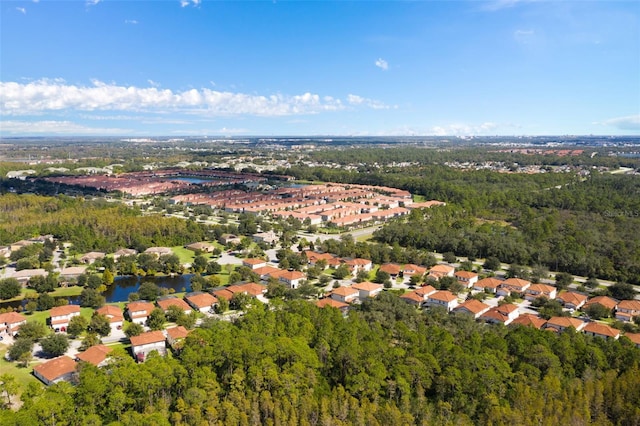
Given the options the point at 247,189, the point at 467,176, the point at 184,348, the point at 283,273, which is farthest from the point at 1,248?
the point at 467,176

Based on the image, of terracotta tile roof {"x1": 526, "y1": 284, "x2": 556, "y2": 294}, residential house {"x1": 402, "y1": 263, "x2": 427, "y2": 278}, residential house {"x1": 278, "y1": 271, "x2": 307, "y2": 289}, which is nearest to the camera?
terracotta tile roof {"x1": 526, "y1": 284, "x2": 556, "y2": 294}

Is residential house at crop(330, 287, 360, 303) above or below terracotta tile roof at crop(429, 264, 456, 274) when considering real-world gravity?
below

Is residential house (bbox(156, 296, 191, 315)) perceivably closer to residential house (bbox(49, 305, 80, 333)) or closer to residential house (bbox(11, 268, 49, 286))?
residential house (bbox(49, 305, 80, 333))

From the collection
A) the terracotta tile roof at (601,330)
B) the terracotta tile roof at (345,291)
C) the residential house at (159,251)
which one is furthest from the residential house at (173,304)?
the terracotta tile roof at (601,330)

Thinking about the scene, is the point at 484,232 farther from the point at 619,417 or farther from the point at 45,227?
the point at 45,227

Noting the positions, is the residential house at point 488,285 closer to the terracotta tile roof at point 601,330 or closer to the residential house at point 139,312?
the terracotta tile roof at point 601,330

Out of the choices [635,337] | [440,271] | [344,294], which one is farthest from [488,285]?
[344,294]

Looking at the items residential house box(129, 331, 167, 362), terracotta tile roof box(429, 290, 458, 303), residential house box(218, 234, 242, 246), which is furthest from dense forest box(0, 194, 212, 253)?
terracotta tile roof box(429, 290, 458, 303)
